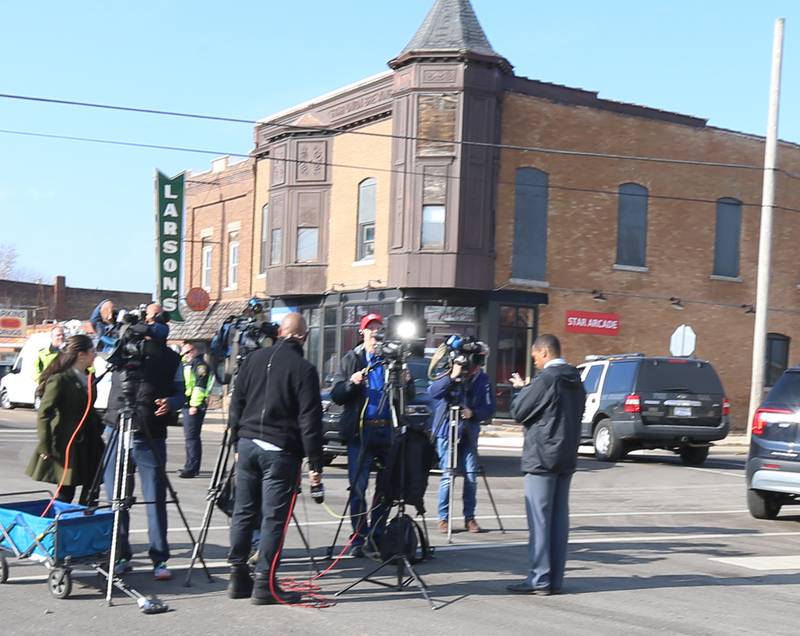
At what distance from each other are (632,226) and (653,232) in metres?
0.70

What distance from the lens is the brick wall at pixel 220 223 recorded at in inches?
1549

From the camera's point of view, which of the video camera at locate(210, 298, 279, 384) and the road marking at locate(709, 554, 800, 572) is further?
the road marking at locate(709, 554, 800, 572)

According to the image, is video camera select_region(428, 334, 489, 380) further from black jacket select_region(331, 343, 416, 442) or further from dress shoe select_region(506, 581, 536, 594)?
dress shoe select_region(506, 581, 536, 594)

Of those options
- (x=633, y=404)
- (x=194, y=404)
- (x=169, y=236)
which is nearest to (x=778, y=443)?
(x=633, y=404)

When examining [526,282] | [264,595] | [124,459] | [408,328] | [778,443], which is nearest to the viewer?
[264,595]

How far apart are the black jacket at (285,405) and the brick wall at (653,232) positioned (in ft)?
75.5

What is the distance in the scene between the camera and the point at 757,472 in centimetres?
1230

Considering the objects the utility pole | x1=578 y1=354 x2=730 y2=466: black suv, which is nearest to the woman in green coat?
x1=578 y1=354 x2=730 y2=466: black suv

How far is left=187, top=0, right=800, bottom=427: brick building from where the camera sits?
97.9 feet

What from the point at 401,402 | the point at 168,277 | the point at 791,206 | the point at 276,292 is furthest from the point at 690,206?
the point at 401,402

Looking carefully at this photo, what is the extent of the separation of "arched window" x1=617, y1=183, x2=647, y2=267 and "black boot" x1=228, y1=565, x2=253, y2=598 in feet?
85.0

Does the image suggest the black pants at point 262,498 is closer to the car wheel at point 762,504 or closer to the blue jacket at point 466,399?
the blue jacket at point 466,399

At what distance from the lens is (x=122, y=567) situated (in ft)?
26.3

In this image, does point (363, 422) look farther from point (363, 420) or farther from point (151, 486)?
point (151, 486)
